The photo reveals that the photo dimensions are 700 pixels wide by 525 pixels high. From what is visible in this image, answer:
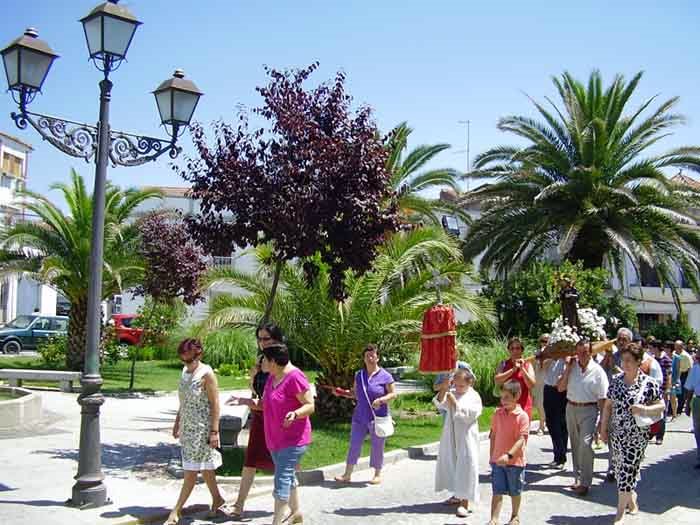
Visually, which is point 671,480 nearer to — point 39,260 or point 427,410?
point 427,410

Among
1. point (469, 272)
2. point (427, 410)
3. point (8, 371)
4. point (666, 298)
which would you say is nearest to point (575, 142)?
point (469, 272)

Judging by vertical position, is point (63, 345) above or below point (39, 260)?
below

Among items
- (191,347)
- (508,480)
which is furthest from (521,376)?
(191,347)

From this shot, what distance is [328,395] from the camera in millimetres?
13016

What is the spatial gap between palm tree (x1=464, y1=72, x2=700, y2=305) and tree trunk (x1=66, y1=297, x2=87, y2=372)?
11.4 meters

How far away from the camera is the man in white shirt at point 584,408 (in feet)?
28.3

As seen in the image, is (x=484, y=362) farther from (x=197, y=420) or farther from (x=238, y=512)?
(x=197, y=420)

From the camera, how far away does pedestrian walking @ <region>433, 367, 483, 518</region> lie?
765cm

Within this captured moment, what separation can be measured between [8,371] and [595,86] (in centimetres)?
1715

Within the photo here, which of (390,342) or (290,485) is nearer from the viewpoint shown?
(290,485)

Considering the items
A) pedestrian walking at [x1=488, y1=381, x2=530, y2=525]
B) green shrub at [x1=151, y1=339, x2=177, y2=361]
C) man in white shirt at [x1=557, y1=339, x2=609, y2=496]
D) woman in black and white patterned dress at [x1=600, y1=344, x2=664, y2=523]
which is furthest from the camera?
green shrub at [x1=151, y1=339, x2=177, y2=361]

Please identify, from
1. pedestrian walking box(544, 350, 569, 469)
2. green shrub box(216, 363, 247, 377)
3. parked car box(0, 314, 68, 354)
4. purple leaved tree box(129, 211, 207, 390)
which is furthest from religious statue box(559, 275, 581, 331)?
parked car box(0, 314, 68, 354)

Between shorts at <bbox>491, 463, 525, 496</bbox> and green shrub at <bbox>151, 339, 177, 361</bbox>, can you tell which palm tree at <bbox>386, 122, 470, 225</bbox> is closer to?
green shrub at <bbox>151, 339, 177, 361</bbox>

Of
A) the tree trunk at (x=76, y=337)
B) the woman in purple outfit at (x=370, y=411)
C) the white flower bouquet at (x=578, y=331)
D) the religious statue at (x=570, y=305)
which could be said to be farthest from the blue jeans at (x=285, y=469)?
the tree trunk at (x=76, y=337)
